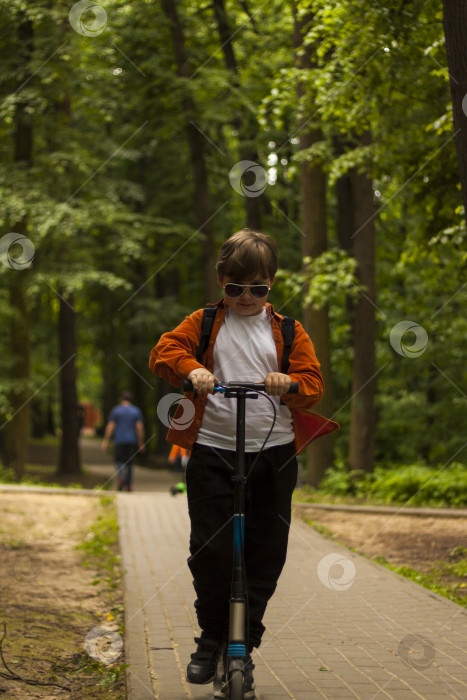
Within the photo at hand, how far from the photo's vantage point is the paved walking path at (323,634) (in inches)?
167

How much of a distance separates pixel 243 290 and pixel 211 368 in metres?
0.38

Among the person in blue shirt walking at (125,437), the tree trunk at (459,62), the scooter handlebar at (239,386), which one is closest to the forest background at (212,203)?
the person in blue shirt walking at (125,437)

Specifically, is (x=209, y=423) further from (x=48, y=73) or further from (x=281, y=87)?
(x=48, y=73)

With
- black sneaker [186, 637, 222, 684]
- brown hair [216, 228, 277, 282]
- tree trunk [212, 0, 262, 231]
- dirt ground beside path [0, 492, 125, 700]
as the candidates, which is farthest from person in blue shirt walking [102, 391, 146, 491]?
brown hair [216, 228, 277, 282]

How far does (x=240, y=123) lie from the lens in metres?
21.1

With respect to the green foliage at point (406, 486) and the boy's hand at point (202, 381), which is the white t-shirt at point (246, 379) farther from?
the green foliage at point (406, 486)

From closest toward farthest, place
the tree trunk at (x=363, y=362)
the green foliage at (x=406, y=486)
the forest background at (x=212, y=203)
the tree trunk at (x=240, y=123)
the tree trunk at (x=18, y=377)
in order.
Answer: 1. the green foliage at (x=406, y=486)
2. the forest background at (x=212, y=203)
3. the tree trunk at (x=363, y=362)
4. the tree trunk at (x=18, y=377)
5. the tree trunk at (x=240, y=123)

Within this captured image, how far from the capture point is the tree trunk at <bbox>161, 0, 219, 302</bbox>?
65.4 ft

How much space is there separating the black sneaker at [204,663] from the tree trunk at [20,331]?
48.5ft

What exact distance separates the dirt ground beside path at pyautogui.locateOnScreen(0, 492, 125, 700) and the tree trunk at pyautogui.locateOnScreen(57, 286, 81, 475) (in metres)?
11.6

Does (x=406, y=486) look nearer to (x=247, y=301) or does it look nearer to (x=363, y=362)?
(x=363, y=362)

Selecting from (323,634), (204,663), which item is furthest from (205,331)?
(323,634)

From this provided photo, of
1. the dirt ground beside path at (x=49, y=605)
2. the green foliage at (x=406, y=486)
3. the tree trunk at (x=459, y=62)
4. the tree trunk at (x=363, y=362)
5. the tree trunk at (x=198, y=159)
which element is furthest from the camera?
the tree trunk at (x=198, y=159)

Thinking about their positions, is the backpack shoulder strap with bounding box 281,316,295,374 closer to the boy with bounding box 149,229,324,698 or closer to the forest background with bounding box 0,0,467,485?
the boy with bounding box 149,229,324,698
